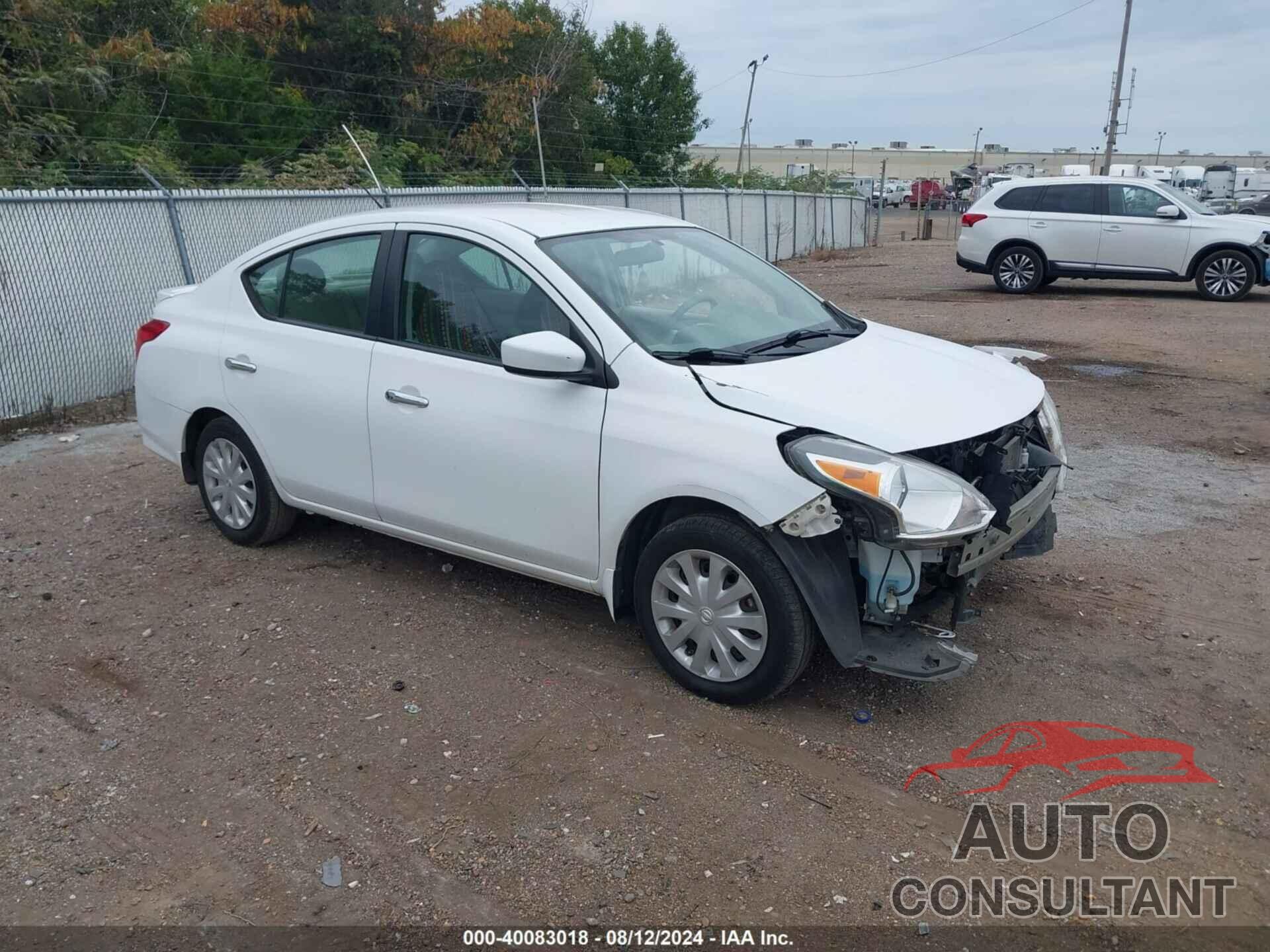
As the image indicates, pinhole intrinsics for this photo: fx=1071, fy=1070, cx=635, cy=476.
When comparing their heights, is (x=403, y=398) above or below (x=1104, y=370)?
above

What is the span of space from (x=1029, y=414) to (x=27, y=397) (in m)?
7.65

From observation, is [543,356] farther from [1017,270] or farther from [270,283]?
[1017,270]

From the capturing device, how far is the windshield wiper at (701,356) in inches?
160

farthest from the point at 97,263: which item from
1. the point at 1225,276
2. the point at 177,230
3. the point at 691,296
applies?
A: the point at 1225,276

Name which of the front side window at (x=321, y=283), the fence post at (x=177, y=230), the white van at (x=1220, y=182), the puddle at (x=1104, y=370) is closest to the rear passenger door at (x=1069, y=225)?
the puddle at (x=1104, y=370)

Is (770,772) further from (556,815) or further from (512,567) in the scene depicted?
(512,567)

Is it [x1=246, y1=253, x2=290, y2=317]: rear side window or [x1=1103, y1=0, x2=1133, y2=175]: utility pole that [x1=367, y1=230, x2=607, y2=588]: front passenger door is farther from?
[x1=1103, y1=0, x2=1133, y2=175]: utility pole

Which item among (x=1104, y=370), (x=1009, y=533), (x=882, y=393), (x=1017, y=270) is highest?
(x=882, y=393)

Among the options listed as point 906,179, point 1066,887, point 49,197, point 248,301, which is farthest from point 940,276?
point 906,179

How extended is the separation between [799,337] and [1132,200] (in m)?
12.8

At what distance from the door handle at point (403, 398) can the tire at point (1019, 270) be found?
13.6 m

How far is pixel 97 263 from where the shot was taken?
8.91 meters

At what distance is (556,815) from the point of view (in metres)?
3.38

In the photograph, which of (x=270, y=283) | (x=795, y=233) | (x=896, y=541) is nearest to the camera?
(x=896, y=541)
